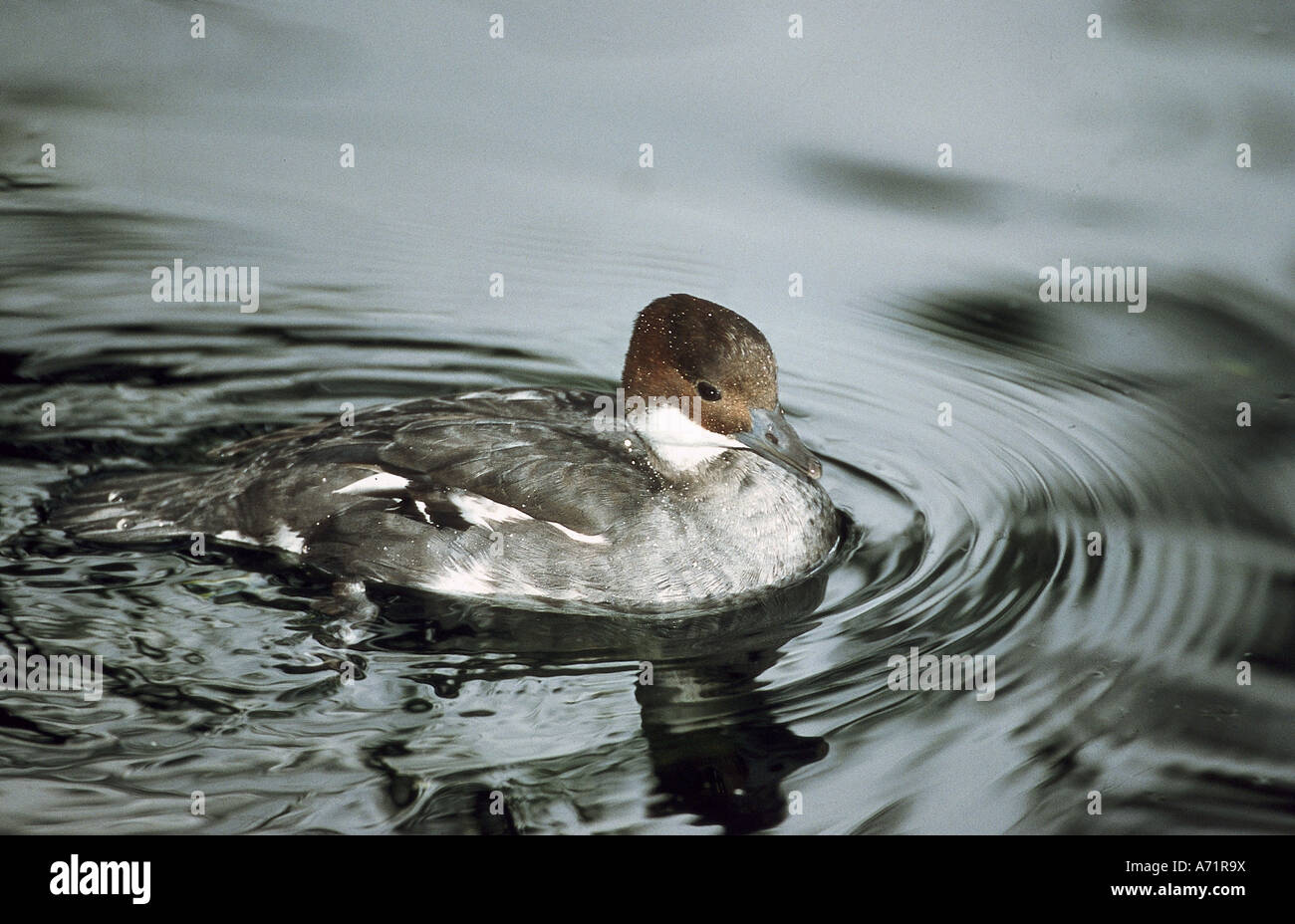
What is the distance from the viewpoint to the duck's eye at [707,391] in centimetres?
655

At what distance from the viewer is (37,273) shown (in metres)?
9.22

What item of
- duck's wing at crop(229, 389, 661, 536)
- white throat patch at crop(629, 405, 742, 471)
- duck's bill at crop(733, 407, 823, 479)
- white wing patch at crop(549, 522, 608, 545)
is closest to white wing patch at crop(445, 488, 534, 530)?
duck's wing at crop(229, 389, 661, 536)

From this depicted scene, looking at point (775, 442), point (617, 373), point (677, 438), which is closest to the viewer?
point (775, 442)

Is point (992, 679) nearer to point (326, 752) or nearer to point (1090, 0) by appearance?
point (326, 752)

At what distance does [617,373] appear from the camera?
8609 millimetres

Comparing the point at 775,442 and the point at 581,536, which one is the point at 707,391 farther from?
the point at 581,536

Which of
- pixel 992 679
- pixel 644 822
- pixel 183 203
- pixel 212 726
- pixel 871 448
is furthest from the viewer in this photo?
pixel 183 203

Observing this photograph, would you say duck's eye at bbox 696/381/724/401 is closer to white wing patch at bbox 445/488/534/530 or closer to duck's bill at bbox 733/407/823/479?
duck's bill at bbox 733/407/823/479

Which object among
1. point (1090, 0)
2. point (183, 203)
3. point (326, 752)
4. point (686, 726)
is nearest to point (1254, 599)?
point (686, 726)

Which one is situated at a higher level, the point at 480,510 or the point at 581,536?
the point at 480,510

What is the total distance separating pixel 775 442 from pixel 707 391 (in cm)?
36

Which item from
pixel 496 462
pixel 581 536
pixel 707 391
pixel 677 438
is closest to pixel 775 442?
pixel 707 391

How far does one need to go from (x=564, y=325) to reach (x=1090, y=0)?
4643 millimetres

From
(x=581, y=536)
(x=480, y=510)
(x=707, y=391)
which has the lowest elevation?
(x=581, y=536)
